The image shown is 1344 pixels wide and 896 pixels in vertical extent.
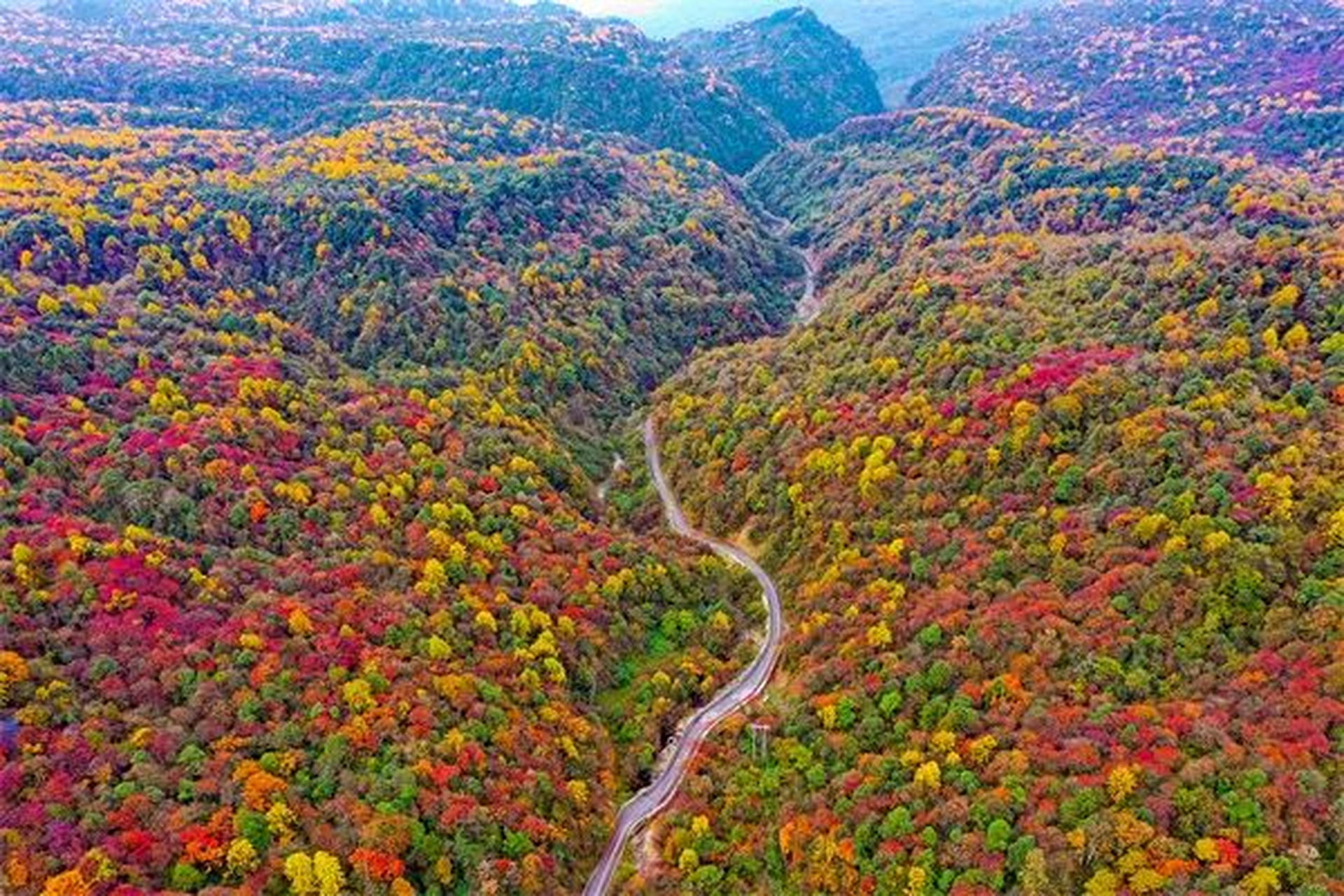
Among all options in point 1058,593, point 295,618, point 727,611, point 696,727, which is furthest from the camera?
point 727,611

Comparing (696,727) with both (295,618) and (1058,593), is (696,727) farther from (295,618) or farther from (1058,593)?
(295,618)

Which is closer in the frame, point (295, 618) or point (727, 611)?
point (295, 618)

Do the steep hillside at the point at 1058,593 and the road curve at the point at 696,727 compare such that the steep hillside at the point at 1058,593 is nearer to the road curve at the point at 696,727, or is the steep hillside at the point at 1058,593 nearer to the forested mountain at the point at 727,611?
the forested mountain at the point at 727,611

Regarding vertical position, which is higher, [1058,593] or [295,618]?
[1058,593]

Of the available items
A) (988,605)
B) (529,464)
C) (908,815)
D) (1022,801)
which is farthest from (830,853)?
(529,464)

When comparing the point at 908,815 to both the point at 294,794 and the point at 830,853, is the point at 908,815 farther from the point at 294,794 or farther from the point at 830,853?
the point at 294,794

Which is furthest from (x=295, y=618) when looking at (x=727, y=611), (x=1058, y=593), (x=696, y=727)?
(x=1058, y=593)

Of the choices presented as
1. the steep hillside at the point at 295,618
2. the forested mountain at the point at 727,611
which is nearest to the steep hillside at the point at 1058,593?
the forested mountain at the point at 727,611

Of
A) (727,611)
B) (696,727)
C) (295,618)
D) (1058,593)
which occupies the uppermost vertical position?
(1058,593)
